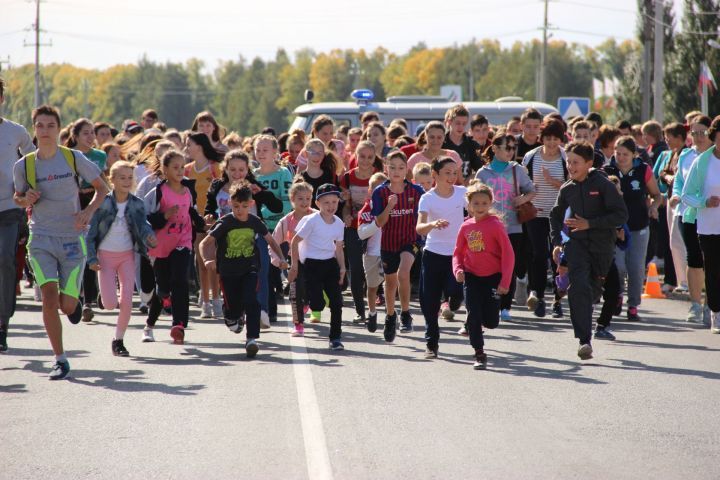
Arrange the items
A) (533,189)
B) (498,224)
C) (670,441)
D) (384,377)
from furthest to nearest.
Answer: (533,189)
(498,224)
(384,377)
(670,441)

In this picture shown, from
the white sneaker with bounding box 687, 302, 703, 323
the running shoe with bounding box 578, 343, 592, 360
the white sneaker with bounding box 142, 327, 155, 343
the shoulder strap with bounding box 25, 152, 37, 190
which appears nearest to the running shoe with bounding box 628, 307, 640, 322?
the white sneaker with bounding box 687, 302, 703, 323

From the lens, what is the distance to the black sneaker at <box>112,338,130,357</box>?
38.3 feet

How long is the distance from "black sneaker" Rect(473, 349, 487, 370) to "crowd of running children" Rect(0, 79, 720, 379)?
0.07 ft

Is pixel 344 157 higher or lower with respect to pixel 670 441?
higher

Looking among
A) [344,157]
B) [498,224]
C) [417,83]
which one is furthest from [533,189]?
[417,83]

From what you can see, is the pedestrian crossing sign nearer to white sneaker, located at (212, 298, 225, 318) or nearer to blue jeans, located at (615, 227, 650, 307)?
blue jeans, located at (615, 227, 650, 307)

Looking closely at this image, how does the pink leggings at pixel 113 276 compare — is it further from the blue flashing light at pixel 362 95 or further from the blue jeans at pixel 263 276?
the blue flashing light at pixel 362 95

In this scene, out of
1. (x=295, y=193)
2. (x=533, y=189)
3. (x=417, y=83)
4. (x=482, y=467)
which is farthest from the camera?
(x=417, y=83)

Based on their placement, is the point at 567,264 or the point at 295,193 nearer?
the point at 567,264

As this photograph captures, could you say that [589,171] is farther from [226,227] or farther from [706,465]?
[706,465]

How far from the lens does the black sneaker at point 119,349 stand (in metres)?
11.7

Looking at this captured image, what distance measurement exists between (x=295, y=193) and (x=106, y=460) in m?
6.29

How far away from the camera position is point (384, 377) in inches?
401

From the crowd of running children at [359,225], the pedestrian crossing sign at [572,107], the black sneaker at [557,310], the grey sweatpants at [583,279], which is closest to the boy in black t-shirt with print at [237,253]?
the crowd of running children at [359,225]
